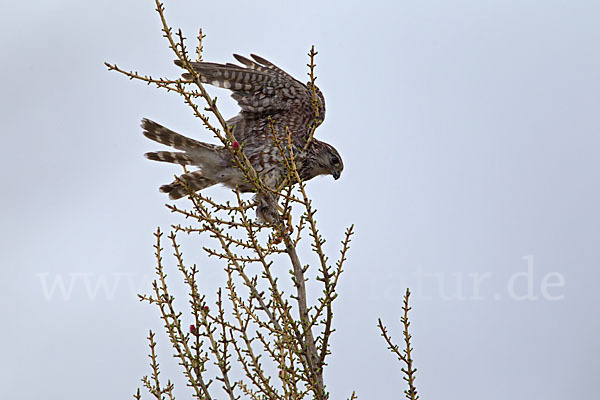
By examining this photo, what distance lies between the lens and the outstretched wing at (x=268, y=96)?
5.88 metres

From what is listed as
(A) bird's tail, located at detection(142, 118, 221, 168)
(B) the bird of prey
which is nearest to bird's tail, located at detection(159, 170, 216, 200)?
(B) the bird of prey

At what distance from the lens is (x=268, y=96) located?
20.1ft

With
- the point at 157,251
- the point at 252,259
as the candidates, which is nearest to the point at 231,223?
the point at 252,259

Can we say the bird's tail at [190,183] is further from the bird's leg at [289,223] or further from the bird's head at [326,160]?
the bird's leg at [289,223]

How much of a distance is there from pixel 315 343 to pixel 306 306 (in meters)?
0.21

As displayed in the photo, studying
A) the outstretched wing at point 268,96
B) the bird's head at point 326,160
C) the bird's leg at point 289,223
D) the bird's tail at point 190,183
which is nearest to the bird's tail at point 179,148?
the bird's tail at point 190,183

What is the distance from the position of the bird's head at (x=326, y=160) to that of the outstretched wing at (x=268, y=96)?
0.32 metres

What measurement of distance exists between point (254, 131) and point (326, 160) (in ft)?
2.78

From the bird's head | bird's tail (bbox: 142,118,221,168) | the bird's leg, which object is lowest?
the bird's leg

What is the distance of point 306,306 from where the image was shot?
11.6 ft

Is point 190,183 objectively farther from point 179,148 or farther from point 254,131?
point 254,131

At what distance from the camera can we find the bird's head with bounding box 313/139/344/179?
21.6 ft

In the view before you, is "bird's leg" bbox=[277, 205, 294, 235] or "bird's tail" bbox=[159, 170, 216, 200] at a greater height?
"bird's tail" bbox=[159, 170, 216, 200]

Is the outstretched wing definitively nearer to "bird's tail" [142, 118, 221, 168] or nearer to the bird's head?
the bird's head
